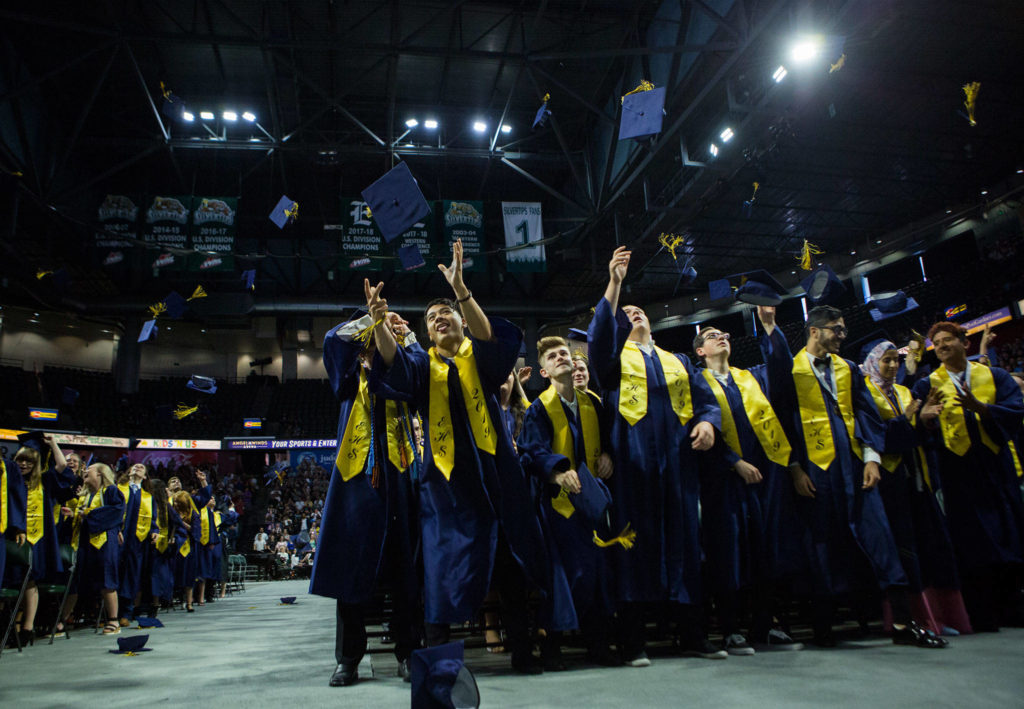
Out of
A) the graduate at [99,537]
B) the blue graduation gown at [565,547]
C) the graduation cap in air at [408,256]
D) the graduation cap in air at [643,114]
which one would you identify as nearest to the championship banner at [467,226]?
the graduation cap in air at [408,256]

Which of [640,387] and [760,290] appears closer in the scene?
[640,387]

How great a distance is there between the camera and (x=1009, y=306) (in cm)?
1341

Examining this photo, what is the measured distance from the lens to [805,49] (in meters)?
8.06

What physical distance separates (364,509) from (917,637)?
2.52 m

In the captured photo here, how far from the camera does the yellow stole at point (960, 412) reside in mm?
3408

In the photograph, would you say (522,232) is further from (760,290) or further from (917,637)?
(917,637)

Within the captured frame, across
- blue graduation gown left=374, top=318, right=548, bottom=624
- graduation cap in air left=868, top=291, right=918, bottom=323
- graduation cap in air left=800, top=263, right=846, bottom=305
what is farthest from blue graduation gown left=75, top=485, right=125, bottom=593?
graduation cap in air left=868, top=291, right=918, bottom=323

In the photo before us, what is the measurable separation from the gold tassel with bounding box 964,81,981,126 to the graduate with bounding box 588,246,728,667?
35.2 feet

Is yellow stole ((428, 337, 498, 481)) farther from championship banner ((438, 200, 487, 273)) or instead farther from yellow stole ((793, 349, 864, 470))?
championship banner ((438, 200, 487, 273))

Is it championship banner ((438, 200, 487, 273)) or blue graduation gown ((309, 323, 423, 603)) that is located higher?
championship banner ((438, 200, 487, 273))

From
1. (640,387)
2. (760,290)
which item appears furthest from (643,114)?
(640,387)

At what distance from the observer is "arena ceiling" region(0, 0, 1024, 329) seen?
990cm

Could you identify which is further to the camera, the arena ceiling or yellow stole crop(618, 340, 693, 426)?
the arena ceiling

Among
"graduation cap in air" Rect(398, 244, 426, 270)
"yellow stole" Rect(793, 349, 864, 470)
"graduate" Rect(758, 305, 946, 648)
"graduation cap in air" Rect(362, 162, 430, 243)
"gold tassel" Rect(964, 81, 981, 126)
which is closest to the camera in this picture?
"graduate" Rect(758, 305, 946, 648)
